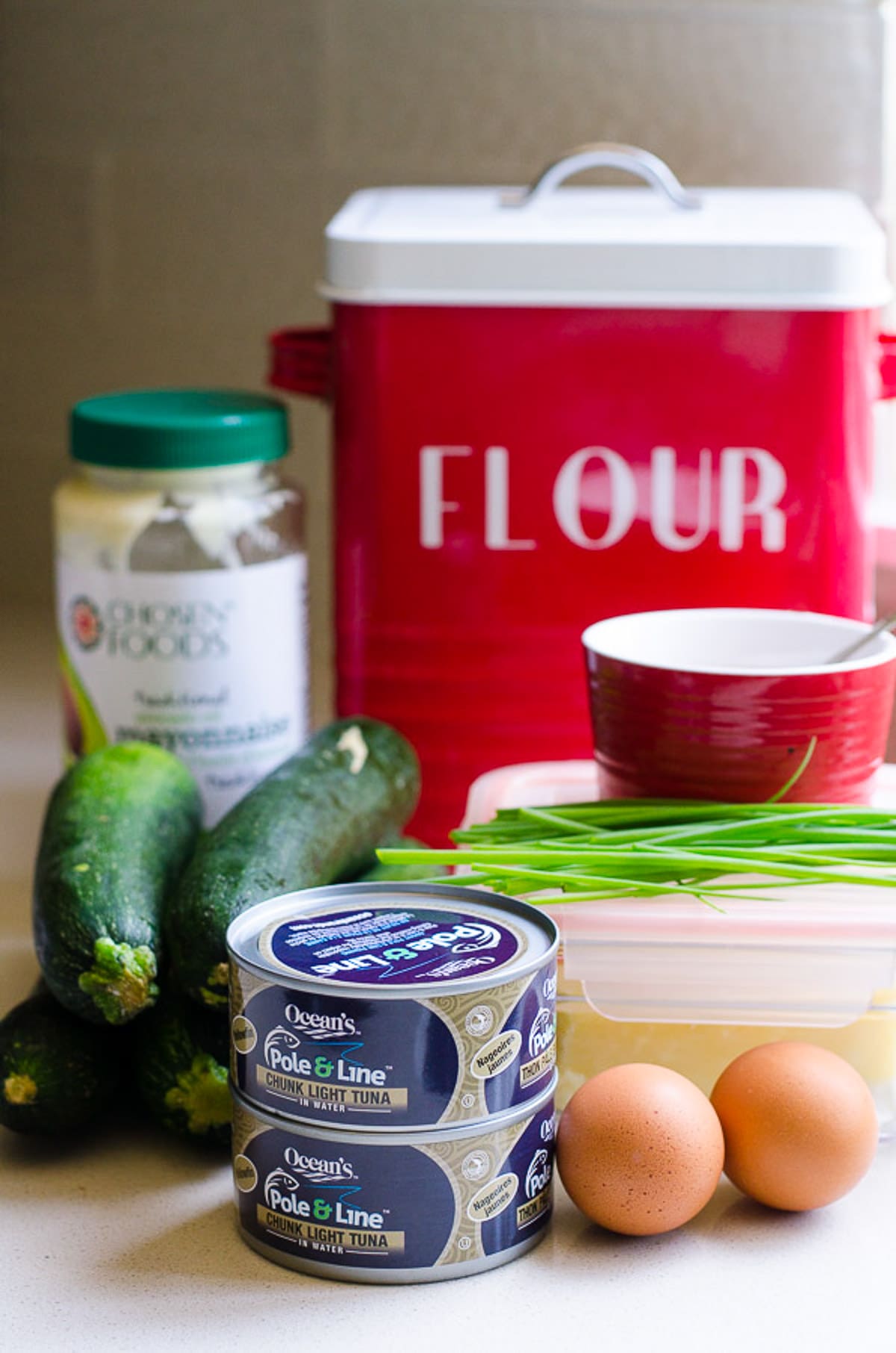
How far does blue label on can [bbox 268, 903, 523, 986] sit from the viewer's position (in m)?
0.59

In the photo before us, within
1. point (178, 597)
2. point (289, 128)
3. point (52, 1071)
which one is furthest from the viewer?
point (289, 128)

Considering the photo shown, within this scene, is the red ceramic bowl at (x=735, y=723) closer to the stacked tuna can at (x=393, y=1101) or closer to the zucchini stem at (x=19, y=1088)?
the stacked tuna can at (x=393, y=1101)

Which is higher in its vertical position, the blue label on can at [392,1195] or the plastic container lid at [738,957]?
the plastic container lid at [738,957]

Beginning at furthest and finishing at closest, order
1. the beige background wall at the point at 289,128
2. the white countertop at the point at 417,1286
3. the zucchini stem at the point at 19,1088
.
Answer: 1. the beige background wall at the point at 289,128
2. the zucchini stem at the point at 19,1088
3. the white countertop at the point at 417,1286

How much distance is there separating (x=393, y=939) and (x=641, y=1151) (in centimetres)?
11

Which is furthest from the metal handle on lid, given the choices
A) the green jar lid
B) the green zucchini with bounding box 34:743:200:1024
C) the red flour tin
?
the green zucchini with bounding box 34:743:200:1024

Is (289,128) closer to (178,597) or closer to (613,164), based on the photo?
(613,164)

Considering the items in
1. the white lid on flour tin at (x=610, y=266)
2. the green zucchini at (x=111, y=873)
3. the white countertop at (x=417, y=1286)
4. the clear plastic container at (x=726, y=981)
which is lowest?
the white countertop at (x=417, y=1286)

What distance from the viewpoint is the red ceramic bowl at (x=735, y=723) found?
0.72m

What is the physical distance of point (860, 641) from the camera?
780 mm

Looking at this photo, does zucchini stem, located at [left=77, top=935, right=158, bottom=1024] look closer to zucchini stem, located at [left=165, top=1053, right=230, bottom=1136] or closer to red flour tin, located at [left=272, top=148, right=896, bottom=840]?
zucchini stem, located at [left=165, top=1053, right=230, bottom=1136]

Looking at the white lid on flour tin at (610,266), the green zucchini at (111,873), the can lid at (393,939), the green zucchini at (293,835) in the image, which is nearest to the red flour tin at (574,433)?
the white lid on flour tin at (610,266)

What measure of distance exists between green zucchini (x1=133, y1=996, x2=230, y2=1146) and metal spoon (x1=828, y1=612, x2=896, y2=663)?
32 cm

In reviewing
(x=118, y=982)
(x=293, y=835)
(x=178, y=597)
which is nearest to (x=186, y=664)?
(x=178, y=597)
